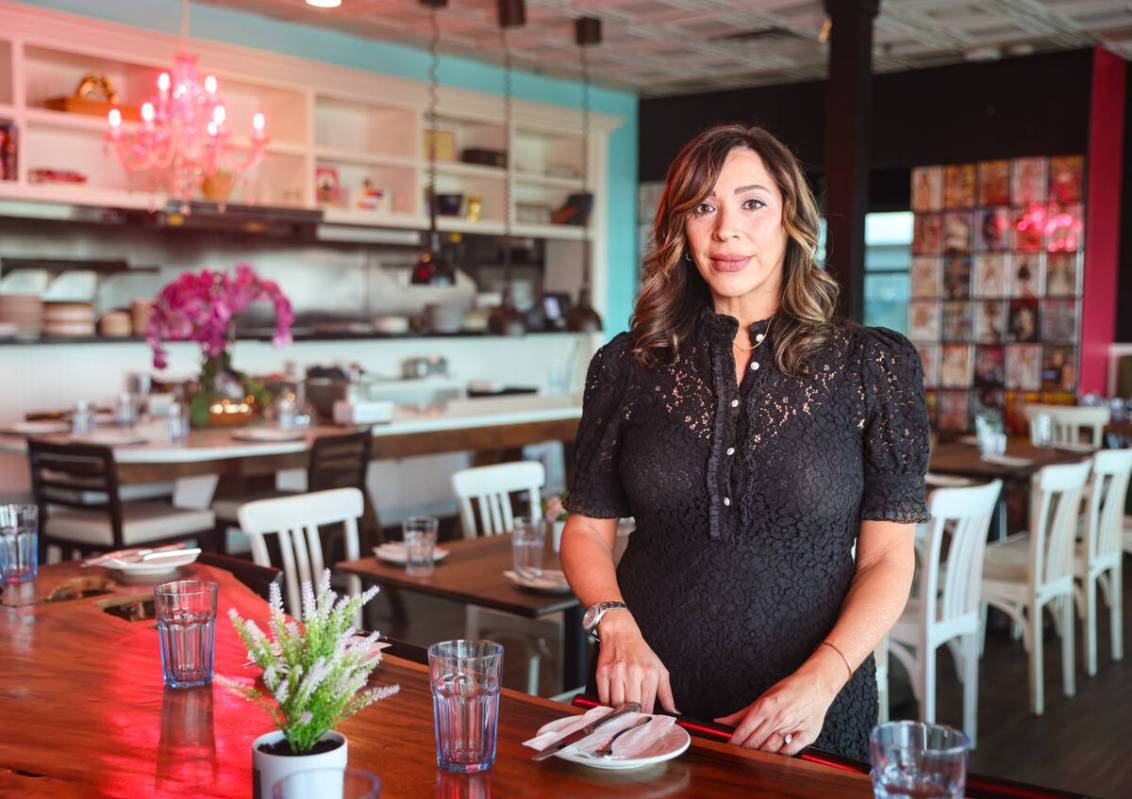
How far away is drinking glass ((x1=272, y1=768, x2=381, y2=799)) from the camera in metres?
1.08

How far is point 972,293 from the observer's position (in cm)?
890

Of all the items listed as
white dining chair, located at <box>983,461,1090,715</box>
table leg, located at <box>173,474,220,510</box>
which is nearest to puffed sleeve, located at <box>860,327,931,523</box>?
white dining chair, located at <box>983,461,1090,715</box>

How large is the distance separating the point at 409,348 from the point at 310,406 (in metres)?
2.97

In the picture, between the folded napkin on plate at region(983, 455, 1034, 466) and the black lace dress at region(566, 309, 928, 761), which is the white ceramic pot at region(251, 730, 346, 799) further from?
the folded napkin on plate at region(983, 455, 1034, 466)

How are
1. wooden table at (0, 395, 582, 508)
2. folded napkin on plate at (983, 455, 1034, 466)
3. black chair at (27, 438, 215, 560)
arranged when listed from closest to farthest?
1. black chair at (27, 438, 215, 560)
2. wooden table at (0, 395, 582, 508)
3. folded napkin on plate at (983, 455, 1034, 466)

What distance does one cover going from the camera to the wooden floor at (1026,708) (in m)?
3.78

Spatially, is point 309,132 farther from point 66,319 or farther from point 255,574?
point 255,574

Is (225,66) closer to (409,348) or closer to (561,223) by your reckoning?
(409,348)

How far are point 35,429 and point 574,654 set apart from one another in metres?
3.37

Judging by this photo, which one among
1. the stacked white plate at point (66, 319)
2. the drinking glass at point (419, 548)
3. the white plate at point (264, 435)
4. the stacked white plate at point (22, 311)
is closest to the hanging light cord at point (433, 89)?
the stacked white plate at point (66, 319)

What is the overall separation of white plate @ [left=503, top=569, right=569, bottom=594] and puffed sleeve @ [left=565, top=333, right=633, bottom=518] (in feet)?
2.55

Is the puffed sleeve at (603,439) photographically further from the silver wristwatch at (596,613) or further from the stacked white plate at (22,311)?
the stacked white plate at (22,311)

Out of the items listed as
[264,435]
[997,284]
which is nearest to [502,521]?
[264,435]

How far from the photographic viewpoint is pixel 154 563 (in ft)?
7.99
